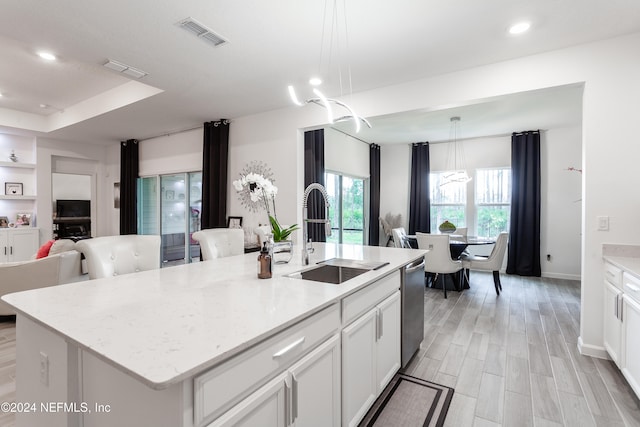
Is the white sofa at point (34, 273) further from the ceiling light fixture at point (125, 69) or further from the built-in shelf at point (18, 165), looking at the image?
the built-in shelf at point (18, 165)

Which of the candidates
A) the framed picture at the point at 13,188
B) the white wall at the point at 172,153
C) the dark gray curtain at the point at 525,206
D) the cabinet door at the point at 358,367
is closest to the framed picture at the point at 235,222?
the white wall at the point at 172,153

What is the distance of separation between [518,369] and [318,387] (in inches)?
80.1

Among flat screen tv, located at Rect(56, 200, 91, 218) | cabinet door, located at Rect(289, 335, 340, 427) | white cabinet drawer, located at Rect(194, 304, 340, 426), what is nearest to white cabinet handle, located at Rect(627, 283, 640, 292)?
cabinet door, located at Rect(289, 335, 340, 427)

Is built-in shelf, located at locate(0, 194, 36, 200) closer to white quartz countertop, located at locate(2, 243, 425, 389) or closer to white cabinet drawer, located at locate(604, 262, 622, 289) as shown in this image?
white quartz countertop, located at locate(2, 243, 425, 389)

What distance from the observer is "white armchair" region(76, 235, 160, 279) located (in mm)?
Result: 1965

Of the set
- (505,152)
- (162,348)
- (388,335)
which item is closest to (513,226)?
(505,152)

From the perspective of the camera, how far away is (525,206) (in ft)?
20.1

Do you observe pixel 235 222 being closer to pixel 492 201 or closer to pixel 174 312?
pixel 174 312

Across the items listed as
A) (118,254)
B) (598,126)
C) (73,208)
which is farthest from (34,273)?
(598,126)

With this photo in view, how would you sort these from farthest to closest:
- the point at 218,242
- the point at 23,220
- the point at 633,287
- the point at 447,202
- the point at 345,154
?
the point at 447,202
the point at 345,154
the point at 23,220
the point at 218,242
the point at 633,287

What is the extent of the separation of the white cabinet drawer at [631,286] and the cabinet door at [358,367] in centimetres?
167

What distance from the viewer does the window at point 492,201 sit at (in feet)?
21.4

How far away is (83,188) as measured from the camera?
6840mm

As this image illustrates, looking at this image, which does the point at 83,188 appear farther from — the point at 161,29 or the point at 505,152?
the point at 505,152
